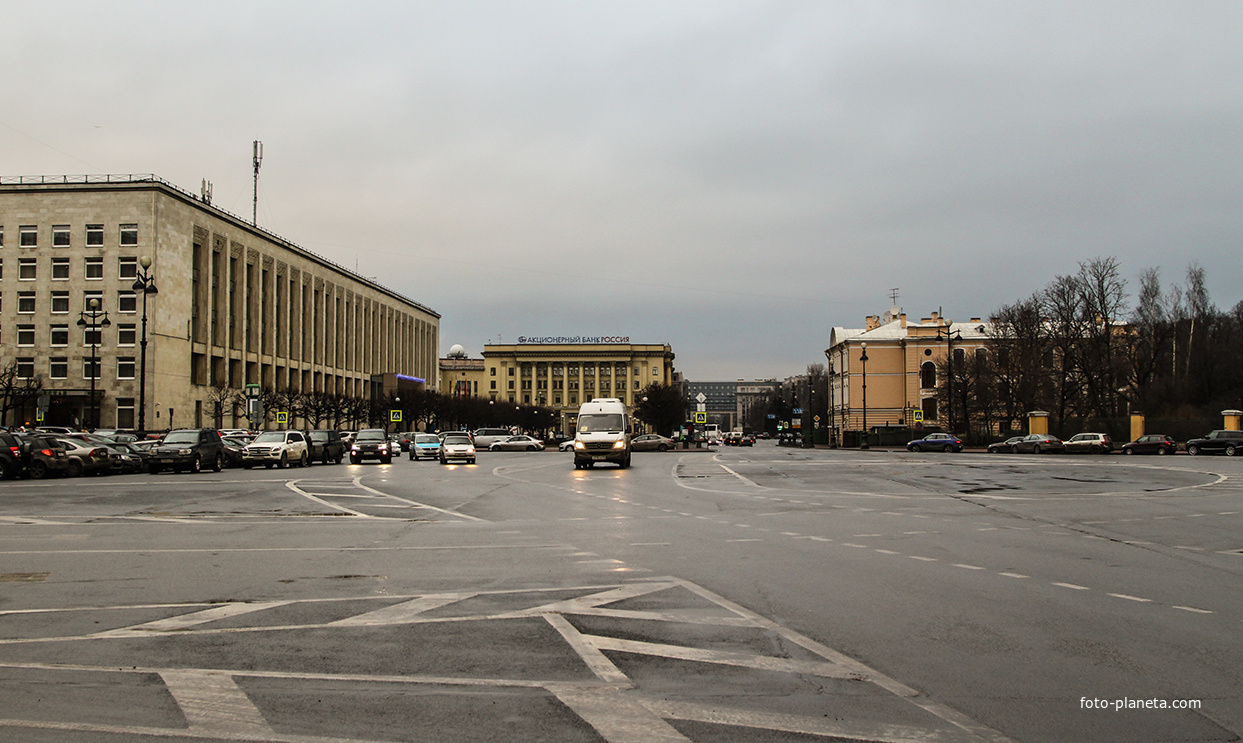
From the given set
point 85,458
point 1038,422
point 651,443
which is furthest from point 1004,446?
point 85,458

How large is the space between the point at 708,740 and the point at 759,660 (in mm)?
1689

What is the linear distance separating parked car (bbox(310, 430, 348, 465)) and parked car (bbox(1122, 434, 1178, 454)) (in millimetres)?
46328

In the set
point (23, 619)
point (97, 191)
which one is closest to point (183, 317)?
point (97, 191)

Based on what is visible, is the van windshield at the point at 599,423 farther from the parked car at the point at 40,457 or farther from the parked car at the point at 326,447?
the parked car at the point at 40,457

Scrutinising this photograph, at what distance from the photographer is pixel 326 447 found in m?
46.6

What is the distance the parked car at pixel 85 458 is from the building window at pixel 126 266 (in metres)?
49.5

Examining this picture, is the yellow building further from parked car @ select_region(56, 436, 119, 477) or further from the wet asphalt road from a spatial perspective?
the wet asphalt road

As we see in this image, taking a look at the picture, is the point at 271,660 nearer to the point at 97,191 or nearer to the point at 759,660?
the point at 759,660

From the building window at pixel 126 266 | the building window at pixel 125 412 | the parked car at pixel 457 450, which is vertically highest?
the building window at pixel 126 266

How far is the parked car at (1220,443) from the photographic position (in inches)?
2030

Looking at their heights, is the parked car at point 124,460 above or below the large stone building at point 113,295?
below

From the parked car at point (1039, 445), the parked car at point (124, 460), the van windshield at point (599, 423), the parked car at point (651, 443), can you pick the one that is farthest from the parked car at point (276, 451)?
the parked car at point (1039, 445)

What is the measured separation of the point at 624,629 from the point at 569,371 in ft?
581

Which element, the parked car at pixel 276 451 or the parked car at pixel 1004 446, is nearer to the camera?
the parked car at pixel 276 451
